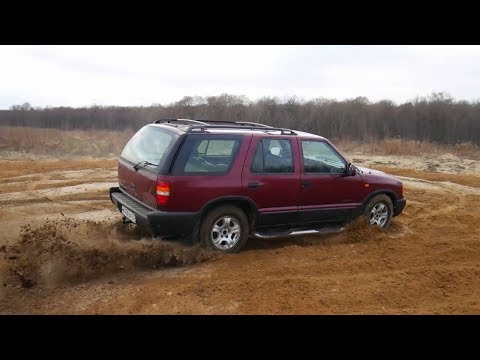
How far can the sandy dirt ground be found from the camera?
14.3 feet

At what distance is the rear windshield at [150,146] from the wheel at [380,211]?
3.51 meters

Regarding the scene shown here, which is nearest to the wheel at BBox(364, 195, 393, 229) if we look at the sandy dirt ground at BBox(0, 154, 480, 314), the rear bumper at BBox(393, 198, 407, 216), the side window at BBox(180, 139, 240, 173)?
the rear bumper at BBox(393, 198, 407, 216)

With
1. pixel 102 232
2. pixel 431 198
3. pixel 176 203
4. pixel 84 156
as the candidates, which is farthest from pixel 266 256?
Result: pixel 84 156

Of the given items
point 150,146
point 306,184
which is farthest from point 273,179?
point 150,146

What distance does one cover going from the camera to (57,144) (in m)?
22.7

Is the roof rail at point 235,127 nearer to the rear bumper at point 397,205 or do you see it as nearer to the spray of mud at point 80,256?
the spray of mud at point 80,256

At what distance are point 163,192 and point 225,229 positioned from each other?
1.05 meters

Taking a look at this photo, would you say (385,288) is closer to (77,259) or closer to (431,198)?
(77,259)

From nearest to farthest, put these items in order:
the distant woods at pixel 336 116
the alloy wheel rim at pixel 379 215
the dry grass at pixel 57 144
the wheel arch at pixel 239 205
→ 1. the wheel arch at pixel 239 205
2. the alloy wheel rim at pixel 379 215
3. the dry grass at pixel 57 144
4. the distant woods at pixel 336 116

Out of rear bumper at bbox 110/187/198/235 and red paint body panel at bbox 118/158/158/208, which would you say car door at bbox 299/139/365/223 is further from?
red paint body panel at bbox 118/158/158/208

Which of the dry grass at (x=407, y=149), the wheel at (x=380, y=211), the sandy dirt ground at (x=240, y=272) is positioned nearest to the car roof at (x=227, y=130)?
the sandy dirt ground at (x=240, y=272)

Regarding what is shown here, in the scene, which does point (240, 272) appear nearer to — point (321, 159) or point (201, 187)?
point (201, 187)

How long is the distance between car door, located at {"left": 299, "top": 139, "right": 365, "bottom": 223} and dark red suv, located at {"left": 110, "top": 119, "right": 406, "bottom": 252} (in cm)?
2

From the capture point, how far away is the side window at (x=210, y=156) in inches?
216
